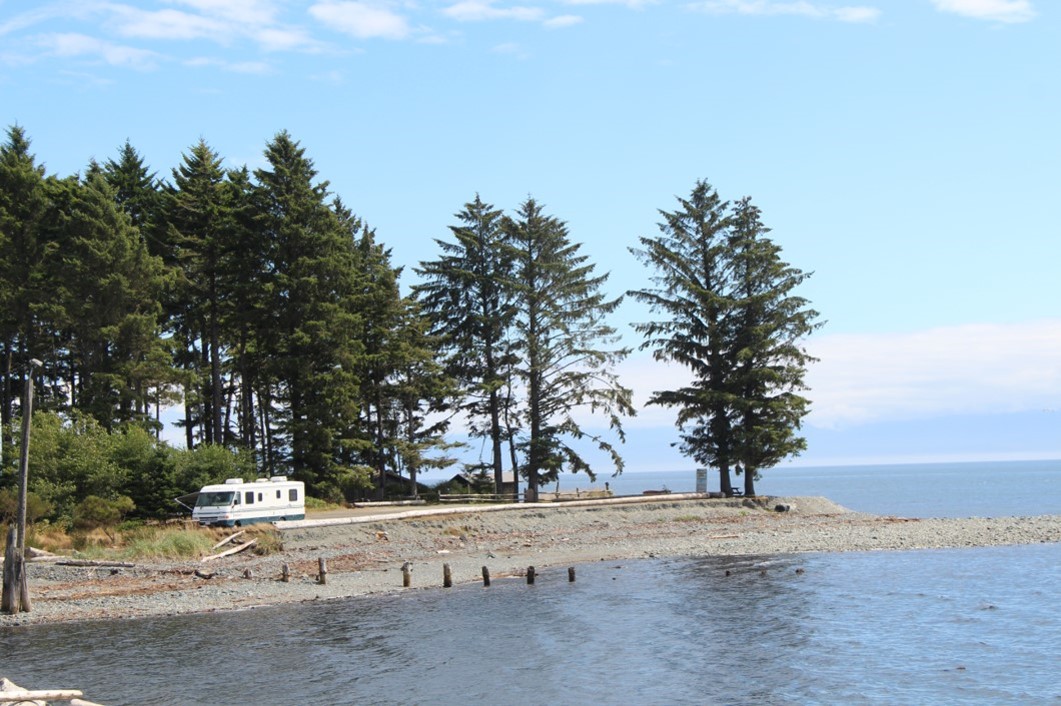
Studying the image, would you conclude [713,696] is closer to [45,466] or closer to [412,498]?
[45,466]

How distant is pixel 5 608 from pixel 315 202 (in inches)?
1187

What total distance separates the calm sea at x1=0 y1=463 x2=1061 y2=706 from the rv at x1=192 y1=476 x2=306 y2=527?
39.6 feet

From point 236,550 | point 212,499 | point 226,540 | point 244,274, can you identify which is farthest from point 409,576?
point 244,274

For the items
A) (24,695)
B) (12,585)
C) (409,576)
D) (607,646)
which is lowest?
(607,646)

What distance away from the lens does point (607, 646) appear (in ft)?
87.1

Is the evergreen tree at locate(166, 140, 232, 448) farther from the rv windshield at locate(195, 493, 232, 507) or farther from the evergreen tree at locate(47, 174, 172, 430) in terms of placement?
the rv windshield at locate(195, 493, 232, 507)

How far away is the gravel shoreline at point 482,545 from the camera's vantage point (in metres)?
33.6

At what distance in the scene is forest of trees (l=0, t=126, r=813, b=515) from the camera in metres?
50.7

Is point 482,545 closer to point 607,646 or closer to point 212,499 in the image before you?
point 212,499

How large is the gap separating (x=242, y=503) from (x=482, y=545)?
11.4 metres

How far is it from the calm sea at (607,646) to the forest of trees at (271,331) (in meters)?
18.4

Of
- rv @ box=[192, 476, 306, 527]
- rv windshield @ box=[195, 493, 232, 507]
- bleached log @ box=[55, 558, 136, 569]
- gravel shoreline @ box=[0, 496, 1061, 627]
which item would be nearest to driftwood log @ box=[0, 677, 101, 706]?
gravel shoreline @ box=[0, 496, 1061, 627]

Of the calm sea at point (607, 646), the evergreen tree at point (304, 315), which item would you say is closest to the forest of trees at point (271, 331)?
the evergreen tree at point (304, 315)

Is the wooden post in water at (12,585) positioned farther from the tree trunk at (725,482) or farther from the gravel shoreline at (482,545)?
the tree trunk at (725,482)
